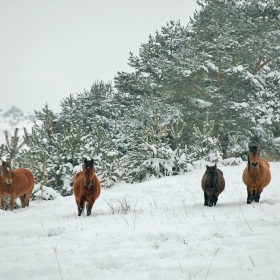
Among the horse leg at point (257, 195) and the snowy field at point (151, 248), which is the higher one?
the horse leg at point (257, 195)

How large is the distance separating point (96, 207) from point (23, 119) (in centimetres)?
19777

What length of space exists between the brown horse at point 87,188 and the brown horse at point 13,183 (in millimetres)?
2549

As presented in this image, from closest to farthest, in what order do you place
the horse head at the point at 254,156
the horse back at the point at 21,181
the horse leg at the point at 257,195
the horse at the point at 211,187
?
the horse head at the point at 254,156
the horse leg at the point at 257,195
the horse at the point at 211,187
the horse back at the point at 21,181

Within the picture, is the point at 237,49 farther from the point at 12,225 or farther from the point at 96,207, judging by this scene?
the point at 12,225

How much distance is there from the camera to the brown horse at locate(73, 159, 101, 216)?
21.2 feet

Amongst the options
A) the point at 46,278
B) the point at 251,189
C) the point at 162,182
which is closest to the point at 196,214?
the point at 251,189

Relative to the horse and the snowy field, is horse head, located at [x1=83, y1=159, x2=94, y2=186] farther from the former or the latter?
the horse

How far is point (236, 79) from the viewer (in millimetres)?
21734

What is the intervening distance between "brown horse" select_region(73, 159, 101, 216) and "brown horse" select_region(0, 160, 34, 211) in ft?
8.36

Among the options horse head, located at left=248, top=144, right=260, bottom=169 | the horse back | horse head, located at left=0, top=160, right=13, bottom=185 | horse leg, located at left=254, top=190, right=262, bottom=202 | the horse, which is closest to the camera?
horse head, located at left=248, top=144, right=260, bottom=169

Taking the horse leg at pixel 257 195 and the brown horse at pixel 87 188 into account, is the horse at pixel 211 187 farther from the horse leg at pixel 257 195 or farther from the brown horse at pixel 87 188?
the brown horse at pixel 87 188

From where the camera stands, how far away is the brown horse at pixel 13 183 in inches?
314

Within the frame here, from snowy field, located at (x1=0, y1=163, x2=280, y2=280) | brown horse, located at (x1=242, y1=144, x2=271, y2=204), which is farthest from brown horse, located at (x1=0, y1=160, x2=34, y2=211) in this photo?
brown horse, located at (x1=242, y1=144, x2=271, y2=204)

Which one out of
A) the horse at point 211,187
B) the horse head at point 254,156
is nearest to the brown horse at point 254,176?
the horse head at point 254,156
